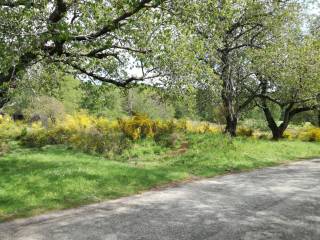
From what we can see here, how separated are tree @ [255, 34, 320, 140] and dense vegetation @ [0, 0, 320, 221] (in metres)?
0.10

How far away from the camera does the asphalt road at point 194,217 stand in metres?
8.65

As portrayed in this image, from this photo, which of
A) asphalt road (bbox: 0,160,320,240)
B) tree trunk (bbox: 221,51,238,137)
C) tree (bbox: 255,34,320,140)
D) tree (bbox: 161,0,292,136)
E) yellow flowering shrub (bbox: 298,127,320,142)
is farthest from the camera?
yellow flowering shrub (bbox: 298,127,320,142)

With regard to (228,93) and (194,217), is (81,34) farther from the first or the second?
(228,93)

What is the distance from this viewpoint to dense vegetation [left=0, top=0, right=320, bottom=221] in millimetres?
13445

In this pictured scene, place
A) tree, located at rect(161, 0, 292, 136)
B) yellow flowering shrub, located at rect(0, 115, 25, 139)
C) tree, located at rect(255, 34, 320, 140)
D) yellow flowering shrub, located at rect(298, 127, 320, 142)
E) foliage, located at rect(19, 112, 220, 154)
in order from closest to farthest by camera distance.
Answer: foliage, located at rect(19, 112, 220, 154) → tree, located at rect(161, 0, 292, 136) → tree, located at rect(255, 34, 320, 140) → yellow flowering shrub, located at rect(0, 115, 25, 139) → yellow flowering shrub, located at rect(298, 127, 320, 142)

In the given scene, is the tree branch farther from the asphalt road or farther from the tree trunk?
the tree trunk

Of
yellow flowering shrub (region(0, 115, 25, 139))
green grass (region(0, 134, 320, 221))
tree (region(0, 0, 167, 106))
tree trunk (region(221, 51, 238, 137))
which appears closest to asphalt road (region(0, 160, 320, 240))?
green grass (region(0, 134, 320, 221))

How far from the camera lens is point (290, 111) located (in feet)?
124

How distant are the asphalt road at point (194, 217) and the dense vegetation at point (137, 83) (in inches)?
56.4

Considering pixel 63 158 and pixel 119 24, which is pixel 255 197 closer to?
pixel 119 24

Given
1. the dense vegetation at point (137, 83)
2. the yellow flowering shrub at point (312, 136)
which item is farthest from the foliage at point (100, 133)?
the yellow flowering shrub at point (312, 136)

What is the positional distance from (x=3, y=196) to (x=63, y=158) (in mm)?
7785

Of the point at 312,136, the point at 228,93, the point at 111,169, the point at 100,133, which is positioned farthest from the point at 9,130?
the point at 312,136

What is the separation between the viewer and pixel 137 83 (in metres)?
20.2
